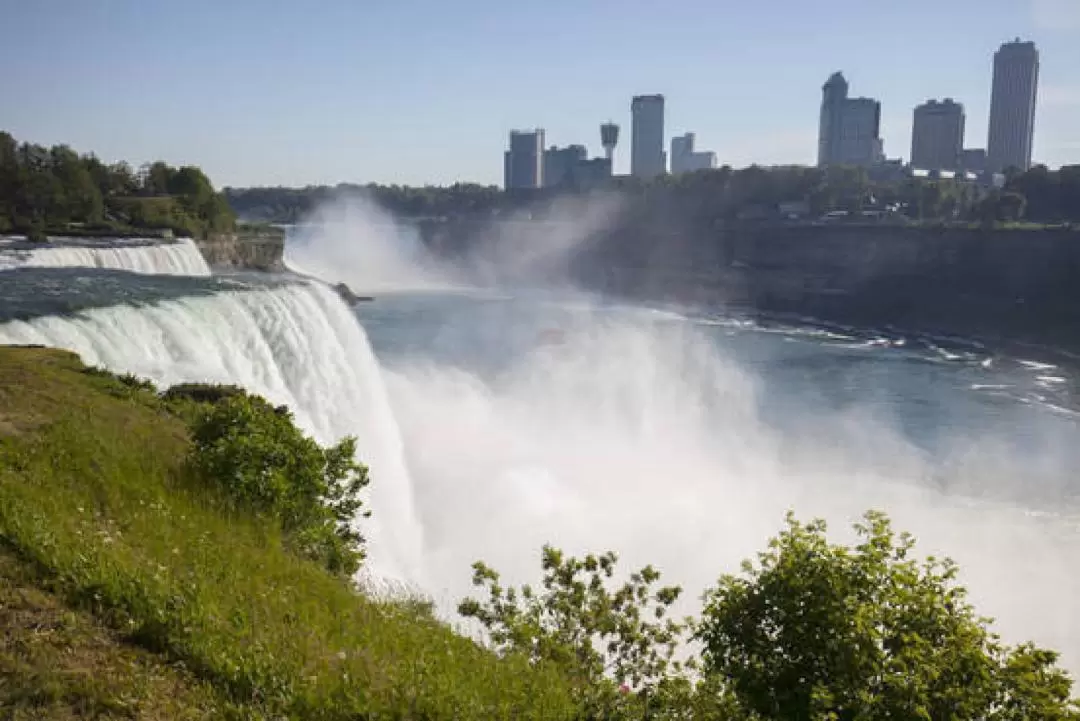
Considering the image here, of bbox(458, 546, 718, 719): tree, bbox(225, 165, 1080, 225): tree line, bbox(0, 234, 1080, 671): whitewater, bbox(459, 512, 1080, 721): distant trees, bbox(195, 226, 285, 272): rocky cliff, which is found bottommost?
bbox(0, 234, 1080, 671): whitewater

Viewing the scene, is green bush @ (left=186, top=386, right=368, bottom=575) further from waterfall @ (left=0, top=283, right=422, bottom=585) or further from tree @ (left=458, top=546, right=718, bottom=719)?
waterfall @ (left=0, top=283, right=422, bottom=585)

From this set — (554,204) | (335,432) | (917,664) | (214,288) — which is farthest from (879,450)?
(554,204)

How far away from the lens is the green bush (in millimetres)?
8602

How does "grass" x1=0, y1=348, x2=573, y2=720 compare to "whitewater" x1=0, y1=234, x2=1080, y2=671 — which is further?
"whitewater" x1=0, y1=234, x2=1080, y2=671

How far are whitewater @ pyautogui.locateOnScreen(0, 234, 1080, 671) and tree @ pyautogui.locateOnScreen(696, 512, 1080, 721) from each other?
31.3ft

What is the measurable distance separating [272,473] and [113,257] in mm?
24520

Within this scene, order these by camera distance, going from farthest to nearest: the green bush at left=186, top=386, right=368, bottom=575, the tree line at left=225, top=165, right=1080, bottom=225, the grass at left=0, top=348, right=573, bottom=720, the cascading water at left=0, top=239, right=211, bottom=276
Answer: the tree line at left=225, top=165, right=1080, bottom=225 < the cascading water at left=0, top=239, right=211, bottom=276 < the green bush at left=186, top=386, right=368, bottom=575 < the grass at left=0, top=348, right=573, bottom=720

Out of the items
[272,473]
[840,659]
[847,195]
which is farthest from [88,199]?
[847,195]

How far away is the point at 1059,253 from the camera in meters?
71.8

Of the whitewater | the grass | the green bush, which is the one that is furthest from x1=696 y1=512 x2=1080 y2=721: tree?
the whitewater

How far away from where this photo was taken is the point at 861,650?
219 inches

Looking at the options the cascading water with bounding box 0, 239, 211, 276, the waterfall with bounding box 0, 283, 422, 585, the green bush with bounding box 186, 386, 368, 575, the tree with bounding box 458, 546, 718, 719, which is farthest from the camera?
the cascading water with bounding box 0, 239, 211, 276

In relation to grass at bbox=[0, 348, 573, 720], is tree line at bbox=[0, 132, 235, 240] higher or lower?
higher

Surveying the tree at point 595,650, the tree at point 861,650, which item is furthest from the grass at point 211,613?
the tree at point 861,650
